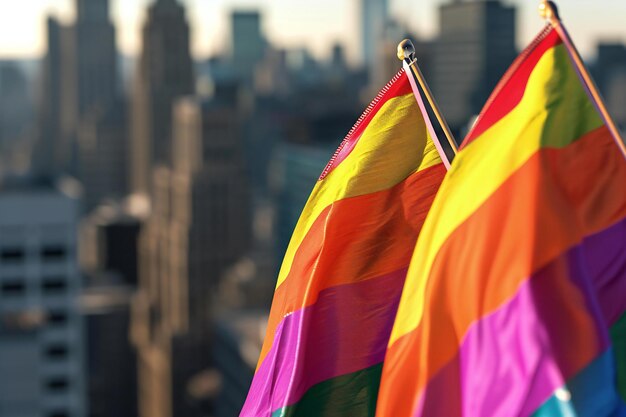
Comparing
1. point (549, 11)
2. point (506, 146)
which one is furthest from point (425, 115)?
point (549, 11)

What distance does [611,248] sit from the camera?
509 inches

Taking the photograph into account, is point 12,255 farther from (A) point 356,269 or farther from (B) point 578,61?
(B) point 578,61

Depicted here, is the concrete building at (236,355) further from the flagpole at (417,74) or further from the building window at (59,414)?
the flagpole at (417,74)

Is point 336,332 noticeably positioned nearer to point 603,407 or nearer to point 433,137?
point 433,137

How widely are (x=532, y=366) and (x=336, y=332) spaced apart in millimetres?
3279

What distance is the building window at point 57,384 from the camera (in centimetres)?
8894

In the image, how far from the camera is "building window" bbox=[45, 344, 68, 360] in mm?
90188

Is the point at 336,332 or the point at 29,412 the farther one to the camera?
the point at 29,412

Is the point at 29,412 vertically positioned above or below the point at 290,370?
below

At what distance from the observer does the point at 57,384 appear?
3516 inches

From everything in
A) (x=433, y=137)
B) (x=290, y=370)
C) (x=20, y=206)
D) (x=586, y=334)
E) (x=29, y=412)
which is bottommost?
(x=29, y=412)

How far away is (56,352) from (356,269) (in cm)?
7801

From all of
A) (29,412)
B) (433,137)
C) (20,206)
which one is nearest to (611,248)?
(433,137)

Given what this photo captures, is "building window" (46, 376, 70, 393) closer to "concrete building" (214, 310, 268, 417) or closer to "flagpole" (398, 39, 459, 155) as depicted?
"concrete building" (214, 310, 268, 417)
